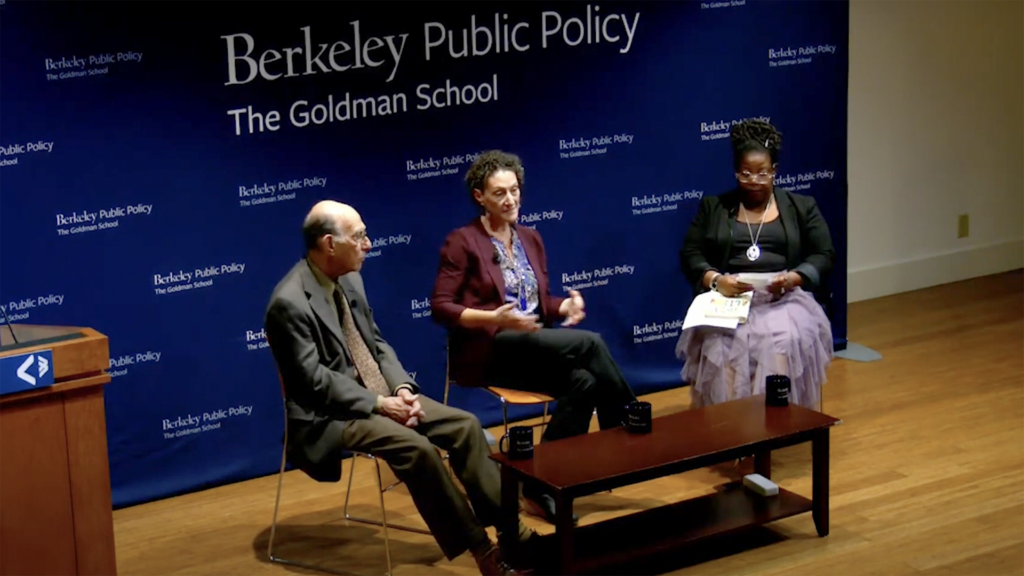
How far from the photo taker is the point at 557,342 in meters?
5.19

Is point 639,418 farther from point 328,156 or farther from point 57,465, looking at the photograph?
point 57,465

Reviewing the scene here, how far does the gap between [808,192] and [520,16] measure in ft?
5.79

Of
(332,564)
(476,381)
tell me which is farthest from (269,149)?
(332,564)

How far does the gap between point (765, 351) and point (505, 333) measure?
104cm

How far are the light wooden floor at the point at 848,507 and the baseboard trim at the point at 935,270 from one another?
1.29m

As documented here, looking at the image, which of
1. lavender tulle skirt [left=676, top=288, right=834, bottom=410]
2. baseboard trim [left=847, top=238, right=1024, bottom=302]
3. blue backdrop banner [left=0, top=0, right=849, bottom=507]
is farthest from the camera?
baseboard trim [left=847, top=238, right=1024, bottom=302]

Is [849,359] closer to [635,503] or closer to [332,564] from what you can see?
[635,503]

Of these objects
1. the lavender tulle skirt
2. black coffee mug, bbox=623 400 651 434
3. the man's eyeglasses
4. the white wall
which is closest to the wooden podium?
black coffee mug, bbox=623 400 651 434

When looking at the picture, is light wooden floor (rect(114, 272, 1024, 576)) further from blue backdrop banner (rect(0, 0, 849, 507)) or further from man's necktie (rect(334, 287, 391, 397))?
man's necktie (rect(334, 287, 391, 397))

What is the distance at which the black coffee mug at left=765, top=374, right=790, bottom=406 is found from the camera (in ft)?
16.3

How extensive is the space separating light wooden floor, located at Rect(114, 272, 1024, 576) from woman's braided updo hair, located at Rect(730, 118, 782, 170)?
49.1 inches

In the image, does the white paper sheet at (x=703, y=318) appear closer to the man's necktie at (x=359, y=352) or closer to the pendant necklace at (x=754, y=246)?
the pendant necklace at (x=754, y=246)

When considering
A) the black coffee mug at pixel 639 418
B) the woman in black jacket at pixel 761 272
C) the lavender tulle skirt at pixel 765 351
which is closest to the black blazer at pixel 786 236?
the woman in black jacket at pixel 761 272

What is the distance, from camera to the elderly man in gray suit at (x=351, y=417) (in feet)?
14.6
